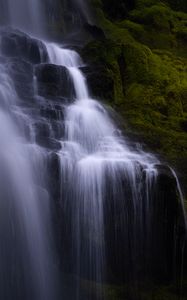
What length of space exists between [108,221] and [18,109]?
4132 mm

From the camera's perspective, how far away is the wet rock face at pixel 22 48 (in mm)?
17920

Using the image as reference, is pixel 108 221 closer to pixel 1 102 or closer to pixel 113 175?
pixel 113 175

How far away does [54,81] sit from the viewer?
1642 cm

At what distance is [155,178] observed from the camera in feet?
39.9

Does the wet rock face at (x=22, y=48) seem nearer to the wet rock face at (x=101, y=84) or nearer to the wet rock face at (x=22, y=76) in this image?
the wet rock face at (x=22, y=76)

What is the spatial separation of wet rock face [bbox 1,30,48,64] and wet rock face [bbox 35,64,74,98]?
1426 mm

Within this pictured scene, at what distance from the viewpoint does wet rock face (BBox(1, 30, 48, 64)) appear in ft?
58.8

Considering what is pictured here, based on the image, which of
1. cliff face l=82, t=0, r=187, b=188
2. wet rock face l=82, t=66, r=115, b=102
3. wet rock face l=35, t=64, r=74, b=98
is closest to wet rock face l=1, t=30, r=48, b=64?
wet rock face l=35, t=64, r=74, b=98

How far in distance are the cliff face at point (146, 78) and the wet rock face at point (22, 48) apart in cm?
166

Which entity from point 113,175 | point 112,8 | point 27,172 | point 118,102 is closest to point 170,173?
point 113,175

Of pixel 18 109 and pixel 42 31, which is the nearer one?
pixel 18 109

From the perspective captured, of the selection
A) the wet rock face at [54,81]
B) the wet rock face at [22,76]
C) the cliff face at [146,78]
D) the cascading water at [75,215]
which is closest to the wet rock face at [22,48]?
the wet rock face at [22,76]

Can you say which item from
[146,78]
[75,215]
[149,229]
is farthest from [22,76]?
[149,229]

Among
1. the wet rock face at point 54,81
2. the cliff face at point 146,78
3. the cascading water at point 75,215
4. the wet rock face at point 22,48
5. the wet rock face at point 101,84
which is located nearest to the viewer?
the cascading water at point 75,215
